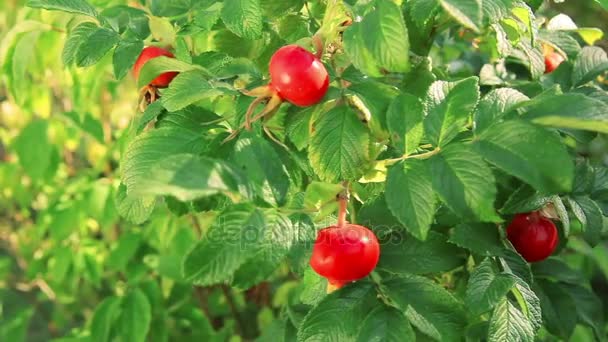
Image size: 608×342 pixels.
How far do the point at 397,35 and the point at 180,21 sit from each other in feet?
1.58

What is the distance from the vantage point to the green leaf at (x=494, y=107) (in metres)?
0.73

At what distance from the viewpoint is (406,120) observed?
0.74m

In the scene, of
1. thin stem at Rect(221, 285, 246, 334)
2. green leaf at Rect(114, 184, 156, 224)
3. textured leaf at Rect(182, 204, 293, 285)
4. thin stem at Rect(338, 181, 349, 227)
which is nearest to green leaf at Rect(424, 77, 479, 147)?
thin stem at Rect(338, 181, 349, 227)

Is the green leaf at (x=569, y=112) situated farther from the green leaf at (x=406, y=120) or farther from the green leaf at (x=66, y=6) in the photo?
the green leaf at (x=66, y=6)

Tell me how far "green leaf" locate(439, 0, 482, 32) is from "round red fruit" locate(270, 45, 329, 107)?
0.15m

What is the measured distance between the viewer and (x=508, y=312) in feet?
2.49

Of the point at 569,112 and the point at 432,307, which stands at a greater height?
the point at 569,112

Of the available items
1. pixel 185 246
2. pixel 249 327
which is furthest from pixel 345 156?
pixel 249 327

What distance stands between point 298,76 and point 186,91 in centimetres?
12

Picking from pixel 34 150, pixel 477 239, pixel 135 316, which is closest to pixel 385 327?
pixel 477 239

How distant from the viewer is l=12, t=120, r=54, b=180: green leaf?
166 centimetres

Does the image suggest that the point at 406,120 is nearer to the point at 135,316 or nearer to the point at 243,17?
the point at 243,17

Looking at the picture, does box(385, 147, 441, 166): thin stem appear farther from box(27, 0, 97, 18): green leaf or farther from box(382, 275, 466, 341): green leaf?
box(27, 0, 97, 18): green leaf

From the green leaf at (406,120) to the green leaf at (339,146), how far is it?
4 centimetres
